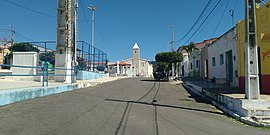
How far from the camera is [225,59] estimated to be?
18.6 metres

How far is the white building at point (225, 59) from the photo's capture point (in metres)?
16.3

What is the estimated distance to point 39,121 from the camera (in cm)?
A: 675

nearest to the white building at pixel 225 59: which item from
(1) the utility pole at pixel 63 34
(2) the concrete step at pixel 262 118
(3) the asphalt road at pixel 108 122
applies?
(2) the concrete step at pixel 262 118

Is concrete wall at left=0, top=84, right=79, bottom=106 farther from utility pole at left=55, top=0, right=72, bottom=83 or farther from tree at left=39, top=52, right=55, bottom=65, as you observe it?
tree at left=39, top=52, right=55, bottom=65

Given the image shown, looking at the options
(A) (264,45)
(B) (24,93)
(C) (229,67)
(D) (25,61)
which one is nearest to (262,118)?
(A) (264,45)

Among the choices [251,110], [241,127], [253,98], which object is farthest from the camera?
[253,98]

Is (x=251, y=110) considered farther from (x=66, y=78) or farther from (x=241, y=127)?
(x=66, y=78)

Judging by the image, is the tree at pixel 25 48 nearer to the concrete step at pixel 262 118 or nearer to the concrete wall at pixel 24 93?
the concrete wall at pixel 24 93

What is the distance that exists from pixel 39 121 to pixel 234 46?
1398 centimetres

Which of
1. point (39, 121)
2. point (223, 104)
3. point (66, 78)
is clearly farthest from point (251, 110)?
point (66, 78)

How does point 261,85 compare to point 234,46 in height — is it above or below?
below

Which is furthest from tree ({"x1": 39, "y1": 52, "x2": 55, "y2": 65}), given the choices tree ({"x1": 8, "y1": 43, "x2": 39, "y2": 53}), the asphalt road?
the asphalt road

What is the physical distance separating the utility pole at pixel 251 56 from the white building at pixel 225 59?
6.48m

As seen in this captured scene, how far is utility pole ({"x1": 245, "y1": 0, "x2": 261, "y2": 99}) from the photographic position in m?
9.46
